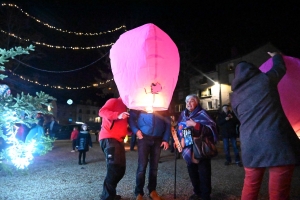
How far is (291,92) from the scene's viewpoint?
125 inches

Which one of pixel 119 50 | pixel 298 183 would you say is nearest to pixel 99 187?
pixel 119 50

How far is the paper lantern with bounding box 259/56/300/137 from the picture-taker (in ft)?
10.3

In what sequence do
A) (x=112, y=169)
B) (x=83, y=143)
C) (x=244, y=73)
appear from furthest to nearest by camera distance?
(x=83, y=143) → (x=112, y=169) → (x=244, y=73)

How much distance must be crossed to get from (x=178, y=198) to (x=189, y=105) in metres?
1.62

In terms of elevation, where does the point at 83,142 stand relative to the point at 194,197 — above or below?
above

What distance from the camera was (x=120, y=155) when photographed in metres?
3.79

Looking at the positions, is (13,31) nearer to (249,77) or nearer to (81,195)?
(81,195)

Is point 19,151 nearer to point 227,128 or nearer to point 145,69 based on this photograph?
point 145,69

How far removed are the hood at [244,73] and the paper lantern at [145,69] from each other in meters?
0.99

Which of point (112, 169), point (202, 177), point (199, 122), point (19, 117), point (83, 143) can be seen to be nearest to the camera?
point (19, 117)

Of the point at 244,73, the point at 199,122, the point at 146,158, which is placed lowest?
the point at 146,158

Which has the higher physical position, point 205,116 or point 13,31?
point 13,31

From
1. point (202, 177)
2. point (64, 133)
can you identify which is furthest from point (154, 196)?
point (64, 133)

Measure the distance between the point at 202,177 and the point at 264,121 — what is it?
1.69m
